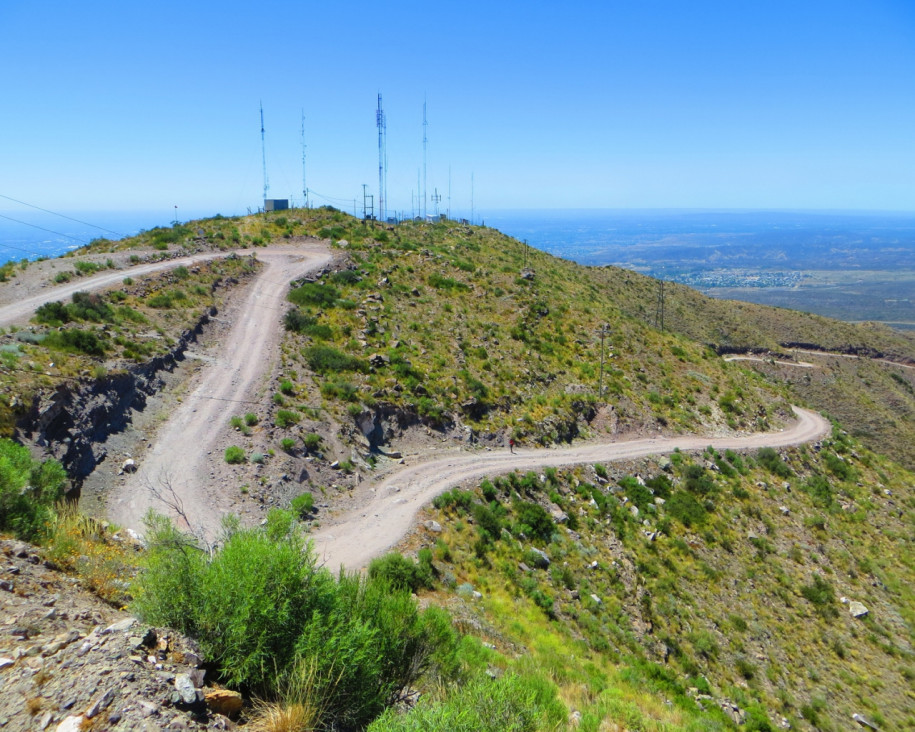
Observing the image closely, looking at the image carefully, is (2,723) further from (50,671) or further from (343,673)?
(343,673)

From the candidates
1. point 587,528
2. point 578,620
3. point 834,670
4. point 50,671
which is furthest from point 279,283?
point 834,670

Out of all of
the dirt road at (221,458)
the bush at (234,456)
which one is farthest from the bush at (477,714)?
the bush at (234,456)

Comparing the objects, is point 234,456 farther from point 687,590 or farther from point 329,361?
point 687,590

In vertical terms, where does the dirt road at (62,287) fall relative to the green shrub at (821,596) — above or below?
above

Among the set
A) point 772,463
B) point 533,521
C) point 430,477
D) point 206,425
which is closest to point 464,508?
point 430,477

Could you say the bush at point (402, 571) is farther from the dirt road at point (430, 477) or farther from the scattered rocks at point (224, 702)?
the scattered rocks at point (224, 702)

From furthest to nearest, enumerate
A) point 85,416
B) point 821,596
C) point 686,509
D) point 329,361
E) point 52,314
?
point 329,361, point 686,509, point 821,596, point 52,314, point 85,416
